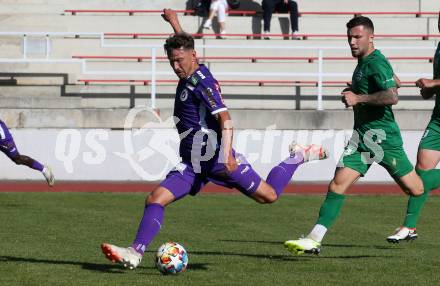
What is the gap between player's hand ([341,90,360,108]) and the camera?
9.45 meters

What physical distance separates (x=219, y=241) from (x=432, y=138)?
8.36 ft

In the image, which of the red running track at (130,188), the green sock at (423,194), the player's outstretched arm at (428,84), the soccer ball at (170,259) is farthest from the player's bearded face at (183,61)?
the red running track at (130,188)

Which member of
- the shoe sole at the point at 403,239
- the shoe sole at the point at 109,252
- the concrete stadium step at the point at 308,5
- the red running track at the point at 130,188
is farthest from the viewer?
the concrete stadium step at the point at 308,5

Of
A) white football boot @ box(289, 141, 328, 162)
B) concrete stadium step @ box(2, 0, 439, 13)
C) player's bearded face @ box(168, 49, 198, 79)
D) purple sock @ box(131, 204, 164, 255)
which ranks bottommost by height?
purple sock @ box(131, 204, 164, 255)

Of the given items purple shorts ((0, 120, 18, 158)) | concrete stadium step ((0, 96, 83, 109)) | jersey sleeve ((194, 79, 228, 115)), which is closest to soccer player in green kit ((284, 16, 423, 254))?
jersey sleeve ((194, 79, 228, 115))

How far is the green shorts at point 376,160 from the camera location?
10.1 m

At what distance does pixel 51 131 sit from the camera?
21328 millimetres

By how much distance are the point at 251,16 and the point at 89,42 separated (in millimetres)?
4301

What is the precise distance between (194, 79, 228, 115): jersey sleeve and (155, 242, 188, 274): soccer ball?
46.9 inches

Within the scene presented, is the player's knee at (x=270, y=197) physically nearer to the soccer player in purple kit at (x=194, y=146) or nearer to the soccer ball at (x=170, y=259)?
the soccer player in purple kit at (x=194, y=146)

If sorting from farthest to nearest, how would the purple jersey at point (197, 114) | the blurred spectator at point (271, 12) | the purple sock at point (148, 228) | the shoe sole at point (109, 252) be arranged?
→ the blurred spectator at point (271, 12)
the purple jersey at point (197, 114)
the purple sock at point (148, 228)
the shoe sole at point (109, 252)

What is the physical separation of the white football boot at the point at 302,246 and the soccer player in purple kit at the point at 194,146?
0.55 metres

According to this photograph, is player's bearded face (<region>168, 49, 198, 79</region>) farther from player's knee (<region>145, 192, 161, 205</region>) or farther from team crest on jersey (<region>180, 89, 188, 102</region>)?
player's knee (<region>145, 192, 161, 205</region>)

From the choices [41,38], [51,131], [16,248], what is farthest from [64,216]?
[41,38]
